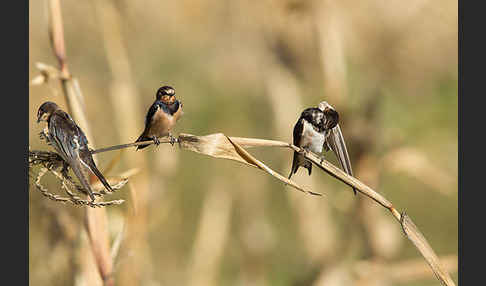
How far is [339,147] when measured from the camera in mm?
633

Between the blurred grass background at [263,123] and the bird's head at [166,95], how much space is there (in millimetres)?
245

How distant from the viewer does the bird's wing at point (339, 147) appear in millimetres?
600

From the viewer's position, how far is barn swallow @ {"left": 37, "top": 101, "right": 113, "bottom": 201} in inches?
22.4

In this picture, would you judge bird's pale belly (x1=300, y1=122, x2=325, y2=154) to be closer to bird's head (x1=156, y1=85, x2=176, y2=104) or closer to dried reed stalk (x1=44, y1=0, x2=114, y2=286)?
bird's head (x1=156, y1=85, x2=176, y2=104)

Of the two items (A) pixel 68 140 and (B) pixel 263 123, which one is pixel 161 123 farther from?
(B) pixel 263 123

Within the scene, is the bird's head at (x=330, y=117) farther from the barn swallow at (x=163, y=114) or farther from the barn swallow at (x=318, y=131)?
the barn swallow at (x=163, y=114)

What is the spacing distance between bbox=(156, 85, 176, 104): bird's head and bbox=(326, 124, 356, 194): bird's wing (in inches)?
7.4

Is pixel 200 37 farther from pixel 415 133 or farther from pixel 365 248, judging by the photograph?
pixel 365 248

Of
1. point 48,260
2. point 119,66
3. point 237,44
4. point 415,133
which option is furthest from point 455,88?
point 48,260

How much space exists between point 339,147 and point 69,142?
30 centimetres

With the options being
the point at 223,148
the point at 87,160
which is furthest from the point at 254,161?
the point at 87,160

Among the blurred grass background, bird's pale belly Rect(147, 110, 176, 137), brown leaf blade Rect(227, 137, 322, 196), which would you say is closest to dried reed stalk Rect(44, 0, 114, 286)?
the blurred grass background

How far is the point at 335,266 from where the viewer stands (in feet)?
4.35

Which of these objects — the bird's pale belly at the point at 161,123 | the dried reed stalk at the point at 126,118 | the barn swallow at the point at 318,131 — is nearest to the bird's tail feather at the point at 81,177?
the bird's pale belly at the point at 161,123
